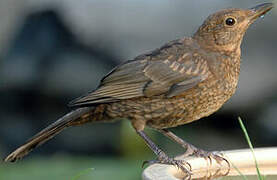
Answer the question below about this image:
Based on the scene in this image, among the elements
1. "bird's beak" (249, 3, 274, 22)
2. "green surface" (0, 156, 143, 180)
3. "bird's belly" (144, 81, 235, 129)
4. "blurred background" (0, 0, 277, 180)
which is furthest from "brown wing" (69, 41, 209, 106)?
"blurred background" (0, 0, 277, 180)

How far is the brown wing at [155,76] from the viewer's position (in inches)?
184

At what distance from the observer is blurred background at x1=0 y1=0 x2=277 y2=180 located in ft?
25.4

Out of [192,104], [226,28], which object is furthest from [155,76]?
[226,28]

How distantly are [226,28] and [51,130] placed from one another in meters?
1.34

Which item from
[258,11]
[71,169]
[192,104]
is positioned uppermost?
[258,11]

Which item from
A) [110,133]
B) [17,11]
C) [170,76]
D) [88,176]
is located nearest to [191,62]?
[170,76]

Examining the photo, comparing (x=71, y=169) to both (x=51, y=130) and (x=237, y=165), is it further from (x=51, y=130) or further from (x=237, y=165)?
(x=237, y=165)

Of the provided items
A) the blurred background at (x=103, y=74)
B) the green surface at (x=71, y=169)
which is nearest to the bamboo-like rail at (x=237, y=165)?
the green surface at (x=71, y=169)

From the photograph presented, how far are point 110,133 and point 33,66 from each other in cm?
112

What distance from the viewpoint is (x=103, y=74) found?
7762mm

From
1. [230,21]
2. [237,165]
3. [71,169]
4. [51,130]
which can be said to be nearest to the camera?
[237,165]

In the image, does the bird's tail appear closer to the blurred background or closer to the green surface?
the green surface

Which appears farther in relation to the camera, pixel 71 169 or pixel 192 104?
pixel 71 169

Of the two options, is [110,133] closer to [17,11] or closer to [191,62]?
[17,11]
